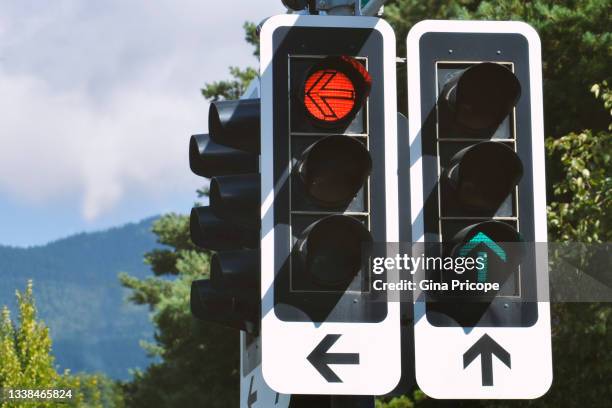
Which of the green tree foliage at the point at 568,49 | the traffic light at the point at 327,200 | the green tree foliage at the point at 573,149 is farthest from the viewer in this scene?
the green tree foliage at the point at 568,49

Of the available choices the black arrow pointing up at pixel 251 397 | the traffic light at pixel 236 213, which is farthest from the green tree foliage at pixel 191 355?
the traffic light at pixel 236 213

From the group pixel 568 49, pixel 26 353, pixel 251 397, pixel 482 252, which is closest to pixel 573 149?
pixel 568 49

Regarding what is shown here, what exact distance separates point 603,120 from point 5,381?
2023 centimetres

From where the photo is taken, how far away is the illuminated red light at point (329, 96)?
470 cm

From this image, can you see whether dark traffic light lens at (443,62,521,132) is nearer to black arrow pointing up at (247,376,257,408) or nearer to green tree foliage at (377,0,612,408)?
black arrow pointing up at (247,376,257,408)

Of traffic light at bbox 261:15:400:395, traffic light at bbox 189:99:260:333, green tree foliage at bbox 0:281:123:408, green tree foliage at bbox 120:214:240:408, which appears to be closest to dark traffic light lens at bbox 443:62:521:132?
traffic light at bbox 261:15:400:395

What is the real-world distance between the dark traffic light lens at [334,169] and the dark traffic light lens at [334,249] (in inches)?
4.2

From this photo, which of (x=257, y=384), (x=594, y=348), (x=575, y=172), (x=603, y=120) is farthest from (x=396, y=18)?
(x=257, y=384)

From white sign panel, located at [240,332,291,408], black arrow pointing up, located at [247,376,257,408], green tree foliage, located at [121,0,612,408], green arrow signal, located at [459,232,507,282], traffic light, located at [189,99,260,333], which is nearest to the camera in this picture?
green arrow signal, located at [459,232,507,282]

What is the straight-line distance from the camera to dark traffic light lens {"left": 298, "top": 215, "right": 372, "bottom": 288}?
14.9 feet

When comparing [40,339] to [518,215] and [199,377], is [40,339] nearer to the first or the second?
[199,377]

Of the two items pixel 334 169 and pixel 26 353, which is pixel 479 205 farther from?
pixel 26 353

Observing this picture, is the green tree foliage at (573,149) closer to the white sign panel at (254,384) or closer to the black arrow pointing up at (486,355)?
the white sign panel at (254,384)

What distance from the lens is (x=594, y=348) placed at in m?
18.3
